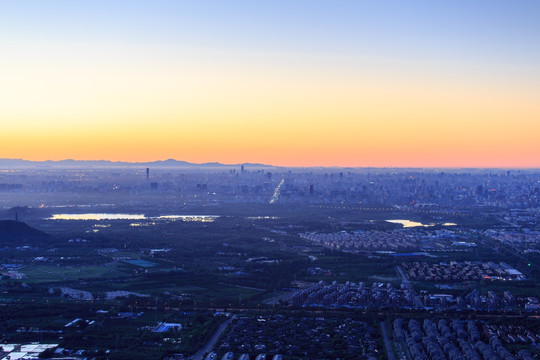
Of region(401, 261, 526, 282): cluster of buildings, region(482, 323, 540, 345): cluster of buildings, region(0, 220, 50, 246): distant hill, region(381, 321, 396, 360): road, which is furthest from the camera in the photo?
region(0, 220, 50, 246): distant hill

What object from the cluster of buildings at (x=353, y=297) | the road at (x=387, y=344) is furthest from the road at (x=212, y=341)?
the road at (x=387, y=344)

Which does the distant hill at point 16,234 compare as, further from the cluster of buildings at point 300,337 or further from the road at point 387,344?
the road at point 387,344

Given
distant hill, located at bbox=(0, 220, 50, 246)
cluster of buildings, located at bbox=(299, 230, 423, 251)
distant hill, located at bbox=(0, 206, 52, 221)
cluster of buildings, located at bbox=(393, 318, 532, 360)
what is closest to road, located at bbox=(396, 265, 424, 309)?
cluster of buildings, located at bbox=(393, 318, 532, 360)

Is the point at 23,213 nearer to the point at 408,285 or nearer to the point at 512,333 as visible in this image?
the point at 408,285

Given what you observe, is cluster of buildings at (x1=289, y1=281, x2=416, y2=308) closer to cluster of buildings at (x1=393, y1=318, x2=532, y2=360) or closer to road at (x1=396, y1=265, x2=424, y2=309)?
road at (x1=396, y1=265, x2=424, y2=309)

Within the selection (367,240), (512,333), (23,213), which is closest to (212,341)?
(512,333)

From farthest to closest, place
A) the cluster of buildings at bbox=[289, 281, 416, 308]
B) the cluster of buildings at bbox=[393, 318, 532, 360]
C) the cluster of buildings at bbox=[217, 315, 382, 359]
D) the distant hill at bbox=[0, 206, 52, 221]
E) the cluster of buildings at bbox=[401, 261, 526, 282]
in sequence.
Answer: the distant hill at bbox=[0, 206, 52, 221]
the cluster of buildings at bbox=[401, 261, 526, 282]
the cluster of buildings at bbox=[289, 281, 416, 308]
the cluster of buildings at bbox=[217, 315, 382, 359]
the cluster of buildings at bbox=[393, 318, 532, 360]

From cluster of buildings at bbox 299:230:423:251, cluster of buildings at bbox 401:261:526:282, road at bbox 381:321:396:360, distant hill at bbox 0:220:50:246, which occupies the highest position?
distant hill at bbox 0:220:50:246
